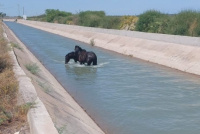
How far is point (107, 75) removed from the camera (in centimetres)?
1906

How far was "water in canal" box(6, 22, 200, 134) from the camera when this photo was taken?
1022 cm

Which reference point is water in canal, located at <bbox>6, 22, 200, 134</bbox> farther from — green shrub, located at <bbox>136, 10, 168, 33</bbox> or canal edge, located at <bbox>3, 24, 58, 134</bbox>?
green shrub, located at <bbox>136, 10, 168, 33</bbox>

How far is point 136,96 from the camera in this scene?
13727mm

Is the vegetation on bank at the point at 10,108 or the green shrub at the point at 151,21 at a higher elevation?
the green shrub at the point at 151,21

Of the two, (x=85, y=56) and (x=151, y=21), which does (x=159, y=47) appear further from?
(x=151, y=21)

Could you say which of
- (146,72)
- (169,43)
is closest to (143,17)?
(169,43)

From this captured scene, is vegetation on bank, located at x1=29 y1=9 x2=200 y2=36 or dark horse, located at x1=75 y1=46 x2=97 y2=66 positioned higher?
vegetation on bank, located at x1=29 y1=9 x2=200 y2=36

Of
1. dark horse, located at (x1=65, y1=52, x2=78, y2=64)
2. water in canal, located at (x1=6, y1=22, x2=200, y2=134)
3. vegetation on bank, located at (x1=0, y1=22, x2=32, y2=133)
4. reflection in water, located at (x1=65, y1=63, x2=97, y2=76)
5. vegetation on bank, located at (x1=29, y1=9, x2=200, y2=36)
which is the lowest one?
reflection in water, located at (x1=65, y1=63, x2=97, y2=76)

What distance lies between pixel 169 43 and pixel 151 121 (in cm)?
1680

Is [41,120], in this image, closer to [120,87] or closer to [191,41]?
[120,87]

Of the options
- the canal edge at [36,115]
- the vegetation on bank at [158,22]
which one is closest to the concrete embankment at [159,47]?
the vegetation on bank at [158,22]

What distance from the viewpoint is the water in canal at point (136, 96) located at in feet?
33.5

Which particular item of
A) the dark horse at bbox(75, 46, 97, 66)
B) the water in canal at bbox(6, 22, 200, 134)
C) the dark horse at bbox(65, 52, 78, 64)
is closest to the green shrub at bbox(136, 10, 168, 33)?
the water in canal at bbox(6, 22, 200, 134)

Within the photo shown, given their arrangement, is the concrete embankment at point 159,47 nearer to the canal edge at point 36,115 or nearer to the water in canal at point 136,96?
the water in canal at point 136,96
